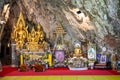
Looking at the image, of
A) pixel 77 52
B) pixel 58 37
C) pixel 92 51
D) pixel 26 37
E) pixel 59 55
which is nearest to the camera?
pixel 92 51

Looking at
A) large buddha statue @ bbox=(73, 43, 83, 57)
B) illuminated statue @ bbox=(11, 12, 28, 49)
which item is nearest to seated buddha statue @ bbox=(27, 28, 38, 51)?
illuminated statue @ bbox=(11, 12, 28, 49)

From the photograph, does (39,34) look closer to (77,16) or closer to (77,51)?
(77,51)

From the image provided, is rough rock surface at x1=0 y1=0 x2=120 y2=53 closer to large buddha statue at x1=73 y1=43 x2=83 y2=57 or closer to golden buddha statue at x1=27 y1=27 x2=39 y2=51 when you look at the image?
large buddha statue at x1=73 y1=43 x2=83 y2=57

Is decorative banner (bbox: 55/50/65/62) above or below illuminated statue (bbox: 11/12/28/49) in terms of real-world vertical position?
below

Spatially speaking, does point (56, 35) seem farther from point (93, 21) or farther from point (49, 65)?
point (93, 21)

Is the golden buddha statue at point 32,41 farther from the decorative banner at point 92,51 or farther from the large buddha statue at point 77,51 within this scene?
the decorative banner at point 92,51

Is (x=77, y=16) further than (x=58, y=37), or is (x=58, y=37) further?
(x=58, y=37)

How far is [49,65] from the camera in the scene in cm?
1520

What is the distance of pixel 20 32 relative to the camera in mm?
15594

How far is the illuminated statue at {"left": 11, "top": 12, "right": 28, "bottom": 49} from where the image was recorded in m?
15.6

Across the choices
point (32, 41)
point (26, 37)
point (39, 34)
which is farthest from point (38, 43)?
point (26, 37)

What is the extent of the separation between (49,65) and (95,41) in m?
2.92

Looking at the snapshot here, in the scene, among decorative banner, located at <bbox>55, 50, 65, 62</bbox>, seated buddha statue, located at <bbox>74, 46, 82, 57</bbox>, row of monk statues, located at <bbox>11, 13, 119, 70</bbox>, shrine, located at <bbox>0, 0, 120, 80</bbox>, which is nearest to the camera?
shrine, located at <bbox>0, 0, 120, 80</bbox>

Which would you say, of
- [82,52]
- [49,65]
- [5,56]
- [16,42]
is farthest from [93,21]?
[5,56]
